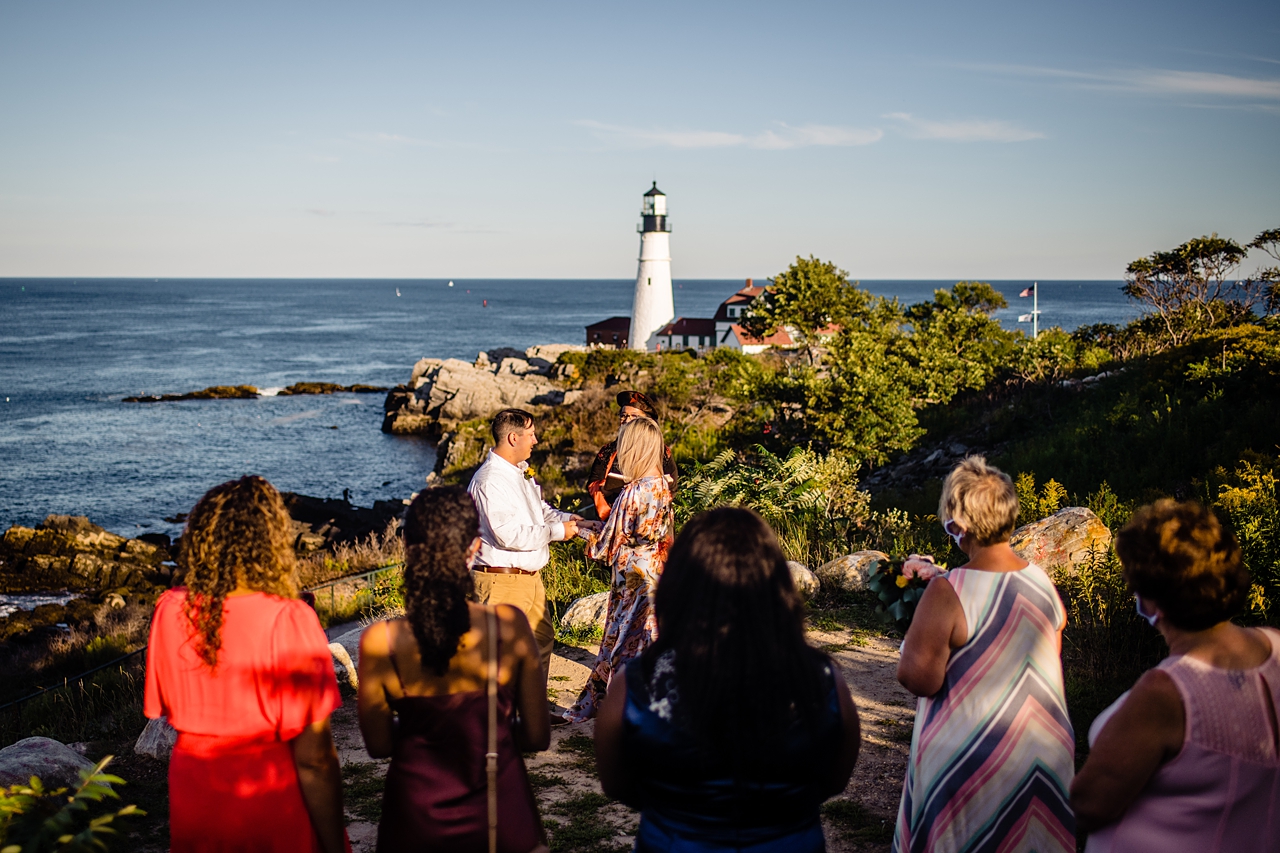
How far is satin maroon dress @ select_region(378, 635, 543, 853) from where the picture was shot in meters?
2.64

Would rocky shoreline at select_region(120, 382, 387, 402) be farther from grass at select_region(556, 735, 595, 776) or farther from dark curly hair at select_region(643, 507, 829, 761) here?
dark curly hair at select_region(643, 507, 829, 761)

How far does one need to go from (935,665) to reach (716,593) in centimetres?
128

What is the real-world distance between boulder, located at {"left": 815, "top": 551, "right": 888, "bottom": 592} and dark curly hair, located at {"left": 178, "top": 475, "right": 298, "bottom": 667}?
648cm

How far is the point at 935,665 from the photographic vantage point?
3.04 meters

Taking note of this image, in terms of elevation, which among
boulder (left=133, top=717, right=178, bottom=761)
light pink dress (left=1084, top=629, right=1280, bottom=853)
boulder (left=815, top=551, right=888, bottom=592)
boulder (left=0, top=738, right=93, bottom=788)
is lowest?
boulder (left=133, top=717, right=178, bottom=761)

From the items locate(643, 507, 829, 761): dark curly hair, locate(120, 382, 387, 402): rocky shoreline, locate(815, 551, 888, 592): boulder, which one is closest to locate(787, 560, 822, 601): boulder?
locate(815, 551, 888, 592): boulder

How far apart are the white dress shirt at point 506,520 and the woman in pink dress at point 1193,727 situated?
3366 millimetres

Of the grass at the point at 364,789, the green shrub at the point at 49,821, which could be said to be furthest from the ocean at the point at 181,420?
the green shrub at the point at 49,821

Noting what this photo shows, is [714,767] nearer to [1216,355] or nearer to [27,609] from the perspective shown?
[1216,355]

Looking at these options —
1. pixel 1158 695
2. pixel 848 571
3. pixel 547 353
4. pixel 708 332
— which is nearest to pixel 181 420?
pixel 547 353

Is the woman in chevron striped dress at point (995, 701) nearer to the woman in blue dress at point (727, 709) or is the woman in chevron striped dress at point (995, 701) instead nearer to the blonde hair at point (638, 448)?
the woman in blue dress at point (727, 709)

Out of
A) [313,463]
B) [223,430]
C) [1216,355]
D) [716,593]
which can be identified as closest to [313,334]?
[223,430]

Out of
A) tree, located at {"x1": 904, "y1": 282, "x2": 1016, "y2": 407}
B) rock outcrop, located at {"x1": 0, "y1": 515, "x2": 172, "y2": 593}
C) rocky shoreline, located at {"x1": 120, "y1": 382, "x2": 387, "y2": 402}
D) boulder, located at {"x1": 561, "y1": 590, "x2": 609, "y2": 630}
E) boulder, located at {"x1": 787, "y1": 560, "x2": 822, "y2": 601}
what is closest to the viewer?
boulder, located at {"x1": 561, "y1": 590, "x2": 609, "y2": 630}

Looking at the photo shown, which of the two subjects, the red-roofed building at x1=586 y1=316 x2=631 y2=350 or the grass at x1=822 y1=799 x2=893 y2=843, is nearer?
the grass at x1=822 y1=799 x2=893 y2=843
